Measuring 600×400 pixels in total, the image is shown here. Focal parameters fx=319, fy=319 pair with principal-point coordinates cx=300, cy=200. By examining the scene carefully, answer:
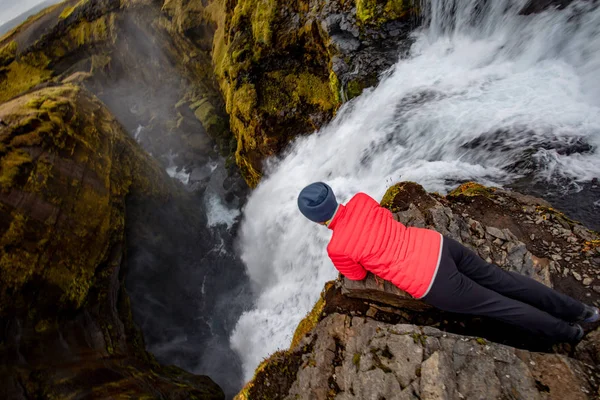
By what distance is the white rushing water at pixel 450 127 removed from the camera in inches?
286

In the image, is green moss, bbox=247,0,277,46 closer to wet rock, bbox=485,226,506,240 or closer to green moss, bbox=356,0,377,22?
green moss, bbox=356,0,377,22

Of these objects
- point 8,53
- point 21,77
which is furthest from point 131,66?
point 8,53

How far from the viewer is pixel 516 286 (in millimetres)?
4125

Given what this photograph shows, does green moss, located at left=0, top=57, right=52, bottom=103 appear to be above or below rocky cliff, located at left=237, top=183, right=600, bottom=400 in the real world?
above

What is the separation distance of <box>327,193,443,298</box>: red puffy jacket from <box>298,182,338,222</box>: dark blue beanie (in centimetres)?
23

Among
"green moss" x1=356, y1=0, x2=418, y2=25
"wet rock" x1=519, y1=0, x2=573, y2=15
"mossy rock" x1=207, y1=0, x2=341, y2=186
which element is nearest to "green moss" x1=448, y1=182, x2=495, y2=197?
"wet rock" x1=519, y1=0, x2=573, y2=15

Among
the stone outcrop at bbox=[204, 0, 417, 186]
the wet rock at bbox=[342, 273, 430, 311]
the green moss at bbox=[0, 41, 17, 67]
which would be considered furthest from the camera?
the green moss at bbox=[0, 41, 17, 67]

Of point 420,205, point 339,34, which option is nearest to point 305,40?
point 339,34

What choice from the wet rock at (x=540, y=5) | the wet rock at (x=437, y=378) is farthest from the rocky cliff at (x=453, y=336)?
the wet rock at (x=540, y=5)

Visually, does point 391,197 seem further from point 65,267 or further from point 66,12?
point 66,12

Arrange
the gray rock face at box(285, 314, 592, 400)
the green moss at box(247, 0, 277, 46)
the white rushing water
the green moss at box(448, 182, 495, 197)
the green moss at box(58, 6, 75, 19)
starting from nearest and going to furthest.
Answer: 1. the gray rock face at box(285, 314, 592, 400)
2. the green moss at box(448, 182, 495, 197)
3. the white rushing water
4. the green moss at box(247, 0, 277, 46)
5. the green moss at box(58, 6, 75, 19)

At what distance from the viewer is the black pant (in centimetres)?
393

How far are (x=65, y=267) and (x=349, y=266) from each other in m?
9.65

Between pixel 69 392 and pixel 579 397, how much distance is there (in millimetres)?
10561
